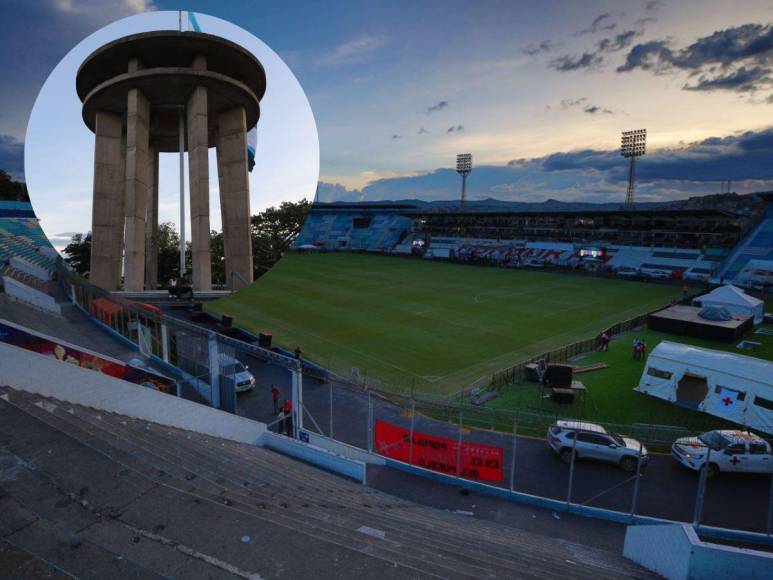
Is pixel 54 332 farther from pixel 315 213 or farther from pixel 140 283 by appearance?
pixel 315 213

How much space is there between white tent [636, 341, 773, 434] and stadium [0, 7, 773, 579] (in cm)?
6

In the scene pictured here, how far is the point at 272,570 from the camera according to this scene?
2400 mm

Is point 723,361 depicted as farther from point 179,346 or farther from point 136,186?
point 136,186

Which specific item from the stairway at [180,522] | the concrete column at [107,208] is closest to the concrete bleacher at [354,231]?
the concrete column at [107,208]

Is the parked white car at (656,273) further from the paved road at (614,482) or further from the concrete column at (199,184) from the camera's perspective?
the concrete column at (199,184)

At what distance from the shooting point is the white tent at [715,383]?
12.1 metres

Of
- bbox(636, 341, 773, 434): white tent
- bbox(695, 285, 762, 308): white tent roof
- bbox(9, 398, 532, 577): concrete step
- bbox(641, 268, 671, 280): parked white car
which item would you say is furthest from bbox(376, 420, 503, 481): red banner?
bbox(641, 268, 671, 280): parked white car

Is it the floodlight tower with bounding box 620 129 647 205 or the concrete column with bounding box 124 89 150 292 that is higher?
the floodlight tower with bounding box 620 129 647 205

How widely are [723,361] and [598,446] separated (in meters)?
6.06

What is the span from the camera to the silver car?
1034 cm

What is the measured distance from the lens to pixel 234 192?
10.2m

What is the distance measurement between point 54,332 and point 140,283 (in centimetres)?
284

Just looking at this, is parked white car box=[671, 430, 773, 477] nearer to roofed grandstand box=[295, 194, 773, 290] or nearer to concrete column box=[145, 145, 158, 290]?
concrete column box=[145, 145, 158, 290]

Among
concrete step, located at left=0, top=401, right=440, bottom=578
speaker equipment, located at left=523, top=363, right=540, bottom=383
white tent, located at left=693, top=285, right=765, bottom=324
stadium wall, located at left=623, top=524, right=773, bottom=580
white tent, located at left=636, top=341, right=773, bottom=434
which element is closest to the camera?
concrete step, located at left=0, top=401, right=440, bottom=578
